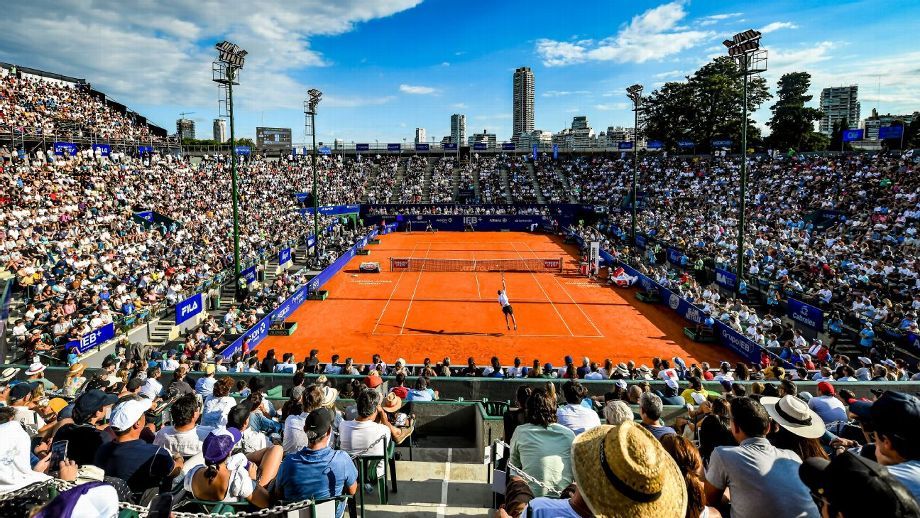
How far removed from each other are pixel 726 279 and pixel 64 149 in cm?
4464

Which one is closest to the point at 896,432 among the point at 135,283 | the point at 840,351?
the point at 840,351

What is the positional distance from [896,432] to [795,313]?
20.7 metres

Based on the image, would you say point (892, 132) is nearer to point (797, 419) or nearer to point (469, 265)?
→ point (469, 265)

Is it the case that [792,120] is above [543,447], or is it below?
above

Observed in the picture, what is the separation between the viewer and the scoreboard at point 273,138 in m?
74.6

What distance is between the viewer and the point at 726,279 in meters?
26.5

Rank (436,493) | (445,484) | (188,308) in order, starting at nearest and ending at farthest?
1. (436,493)
2. (445,484)
3. (188,308)

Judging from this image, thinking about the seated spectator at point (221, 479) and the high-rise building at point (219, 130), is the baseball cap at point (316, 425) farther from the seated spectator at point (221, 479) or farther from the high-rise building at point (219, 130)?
the high-rise building at point (219, 130)

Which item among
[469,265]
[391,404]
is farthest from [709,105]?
[391,404]

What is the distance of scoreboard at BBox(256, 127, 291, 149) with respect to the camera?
7456cm

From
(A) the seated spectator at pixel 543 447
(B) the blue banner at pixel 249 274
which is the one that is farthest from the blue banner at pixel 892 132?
(A) the seated spectator at pixel 543 447

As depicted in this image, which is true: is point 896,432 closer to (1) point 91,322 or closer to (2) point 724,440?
(2) point 724,440

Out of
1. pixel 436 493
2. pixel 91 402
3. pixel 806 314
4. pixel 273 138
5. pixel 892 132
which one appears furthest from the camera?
pixel 273 138

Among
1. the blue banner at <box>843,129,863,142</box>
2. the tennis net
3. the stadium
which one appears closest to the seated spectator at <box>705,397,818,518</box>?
the stadium
